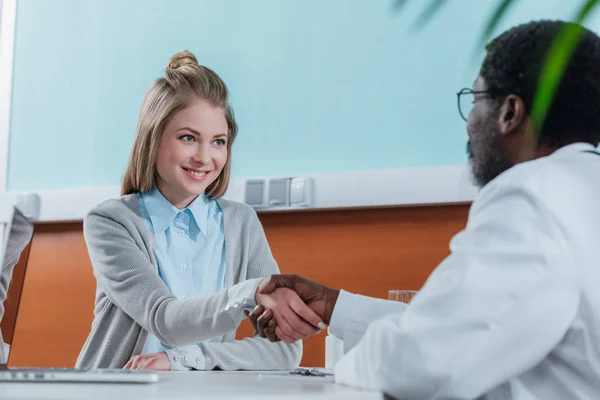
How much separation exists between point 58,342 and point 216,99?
54.5 inches

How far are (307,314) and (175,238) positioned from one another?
74 cm

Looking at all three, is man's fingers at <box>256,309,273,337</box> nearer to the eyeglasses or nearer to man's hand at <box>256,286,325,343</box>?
A: man's hand at <box>256,286,325,343</box>

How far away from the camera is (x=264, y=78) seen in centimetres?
275

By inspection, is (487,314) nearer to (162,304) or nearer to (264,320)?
(264,320)

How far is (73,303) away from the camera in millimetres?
2975

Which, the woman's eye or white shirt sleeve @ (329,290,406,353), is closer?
white shirt sleeve @ (329,290,406,353)

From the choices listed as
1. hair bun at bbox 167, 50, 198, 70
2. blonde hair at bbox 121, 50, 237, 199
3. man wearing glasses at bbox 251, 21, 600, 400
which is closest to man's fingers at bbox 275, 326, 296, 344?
man wearing glasses at bbox 251, 21, 600, 400

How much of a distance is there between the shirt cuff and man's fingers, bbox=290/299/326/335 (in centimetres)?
9

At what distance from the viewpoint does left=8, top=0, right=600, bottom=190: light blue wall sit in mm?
2465

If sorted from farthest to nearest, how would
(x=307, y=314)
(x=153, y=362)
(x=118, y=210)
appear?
(x=118, y=210) → (x=153, y=362) → (x=307, y=314)

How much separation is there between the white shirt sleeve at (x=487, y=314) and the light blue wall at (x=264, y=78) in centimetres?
146

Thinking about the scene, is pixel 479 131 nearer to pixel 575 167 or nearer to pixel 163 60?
pixel 575 167

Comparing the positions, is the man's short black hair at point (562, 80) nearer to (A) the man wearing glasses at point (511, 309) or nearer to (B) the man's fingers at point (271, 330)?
(A) the man wearing glasses at point (511, 309)

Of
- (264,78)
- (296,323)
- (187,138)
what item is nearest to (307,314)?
(296,323)
